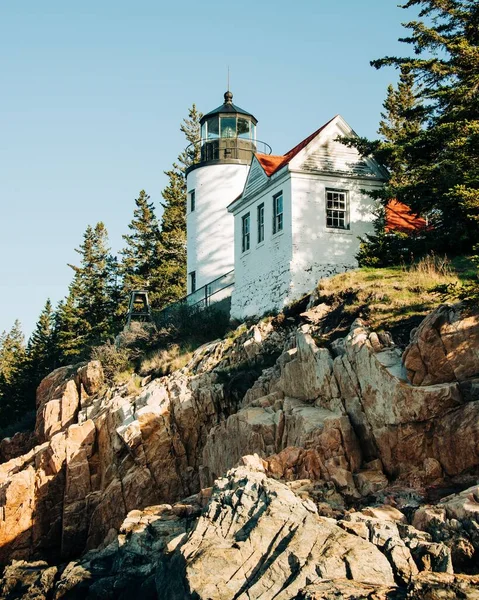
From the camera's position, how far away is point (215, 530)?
1391cm

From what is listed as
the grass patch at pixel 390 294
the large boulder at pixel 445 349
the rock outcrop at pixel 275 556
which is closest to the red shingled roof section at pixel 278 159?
the grass patch at pixel 390 294

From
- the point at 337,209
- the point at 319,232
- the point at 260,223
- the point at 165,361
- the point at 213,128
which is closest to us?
the point at 319,232

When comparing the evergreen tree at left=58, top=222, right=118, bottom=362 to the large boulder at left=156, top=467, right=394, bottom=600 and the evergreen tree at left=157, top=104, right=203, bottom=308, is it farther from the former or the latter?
the large boulder at left=156, top=467, right=394, bottom=600

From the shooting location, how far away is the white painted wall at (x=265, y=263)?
26109 mm

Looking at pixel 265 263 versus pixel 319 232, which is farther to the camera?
pixel 265 263

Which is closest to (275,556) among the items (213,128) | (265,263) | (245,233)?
(265,263)

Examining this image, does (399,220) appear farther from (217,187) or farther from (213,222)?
(217,187)

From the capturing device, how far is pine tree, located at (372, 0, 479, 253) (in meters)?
20.7

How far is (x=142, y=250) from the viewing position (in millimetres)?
49625

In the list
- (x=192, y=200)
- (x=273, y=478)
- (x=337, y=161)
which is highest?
(x=192, y=200)

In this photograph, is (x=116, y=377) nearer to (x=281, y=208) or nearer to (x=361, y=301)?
(x=281, y=208)

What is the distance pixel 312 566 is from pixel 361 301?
9785 mm

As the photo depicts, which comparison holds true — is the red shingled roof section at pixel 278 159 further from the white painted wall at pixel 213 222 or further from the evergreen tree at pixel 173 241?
the evergreen tree at pixel 173 241

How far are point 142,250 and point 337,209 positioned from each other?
24568 mm
